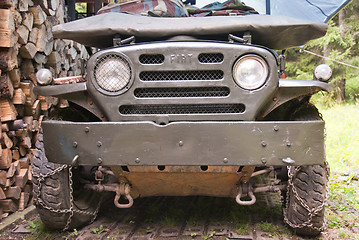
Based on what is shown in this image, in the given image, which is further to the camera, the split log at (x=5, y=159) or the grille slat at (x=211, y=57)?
the split log at (x=5, y=159)

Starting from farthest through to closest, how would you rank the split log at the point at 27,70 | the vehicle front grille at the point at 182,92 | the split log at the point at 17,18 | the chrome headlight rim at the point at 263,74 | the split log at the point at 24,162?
the split log at the point at 27,70
the split log at the point at 24,162
the split log at the point at 17,18
the vehicle front grille at the point at 182,92
the chrome headlight rim at the point at 263,74

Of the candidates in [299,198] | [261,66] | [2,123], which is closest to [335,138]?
[299,198]

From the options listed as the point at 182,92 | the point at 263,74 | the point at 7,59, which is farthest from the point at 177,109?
the point at 7,59

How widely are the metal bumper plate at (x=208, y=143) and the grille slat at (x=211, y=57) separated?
0.48 m

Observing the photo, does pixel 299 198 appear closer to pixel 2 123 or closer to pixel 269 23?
pixel 269 23

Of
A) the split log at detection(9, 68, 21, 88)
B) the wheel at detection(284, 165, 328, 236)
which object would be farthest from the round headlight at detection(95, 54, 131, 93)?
the split log at detection(9, 68, 21, 88)

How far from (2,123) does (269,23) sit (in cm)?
261

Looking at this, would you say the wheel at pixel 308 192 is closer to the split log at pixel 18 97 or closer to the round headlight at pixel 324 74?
the round headlight at pixel 324 74

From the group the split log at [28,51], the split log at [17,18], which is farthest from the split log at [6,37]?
the split log at [28,51]

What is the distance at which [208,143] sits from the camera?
85.0 inches

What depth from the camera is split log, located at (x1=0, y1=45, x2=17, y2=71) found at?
3342mm

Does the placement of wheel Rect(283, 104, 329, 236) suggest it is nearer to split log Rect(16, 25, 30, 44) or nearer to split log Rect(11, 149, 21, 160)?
split log Rect(11, 149, 21, 160)

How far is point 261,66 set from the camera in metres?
2.33

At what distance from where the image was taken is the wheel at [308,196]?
2.66m
